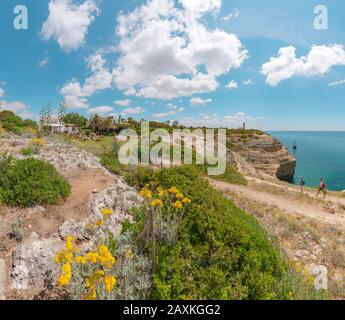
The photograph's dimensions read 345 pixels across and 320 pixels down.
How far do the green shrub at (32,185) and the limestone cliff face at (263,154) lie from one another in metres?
40.2

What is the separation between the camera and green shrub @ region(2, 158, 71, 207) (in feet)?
19.1

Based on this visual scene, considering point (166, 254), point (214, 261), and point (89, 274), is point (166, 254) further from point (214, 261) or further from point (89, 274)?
point (89, 274)

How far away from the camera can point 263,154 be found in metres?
48.4

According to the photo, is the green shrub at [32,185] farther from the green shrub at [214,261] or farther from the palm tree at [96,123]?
the palm tree at [96,123]

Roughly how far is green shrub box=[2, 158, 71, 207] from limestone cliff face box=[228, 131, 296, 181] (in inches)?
1584

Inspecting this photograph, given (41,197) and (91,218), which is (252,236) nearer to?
(91,218)

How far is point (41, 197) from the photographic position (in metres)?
5.88

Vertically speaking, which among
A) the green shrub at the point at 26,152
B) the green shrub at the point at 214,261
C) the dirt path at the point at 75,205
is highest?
the green shrub at the point at 26,152

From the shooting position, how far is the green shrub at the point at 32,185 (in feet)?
19.1

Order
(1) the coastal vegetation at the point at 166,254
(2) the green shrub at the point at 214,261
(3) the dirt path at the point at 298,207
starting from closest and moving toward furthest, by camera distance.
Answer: (1) the coastal vegetation at the point at 166,254 < (2) the green shrub at the point at 214,261 < (3) the dirt path at the point at 298,207

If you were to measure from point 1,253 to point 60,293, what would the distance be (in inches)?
58.7

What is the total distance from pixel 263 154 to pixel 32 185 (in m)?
47.0

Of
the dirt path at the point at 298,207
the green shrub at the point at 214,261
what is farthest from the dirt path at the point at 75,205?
the dirt path at the point at 298,207
